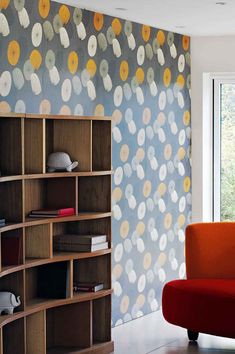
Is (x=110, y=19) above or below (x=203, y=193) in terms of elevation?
above

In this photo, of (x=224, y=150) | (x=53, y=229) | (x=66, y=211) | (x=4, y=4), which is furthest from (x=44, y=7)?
(x=224, y=150)

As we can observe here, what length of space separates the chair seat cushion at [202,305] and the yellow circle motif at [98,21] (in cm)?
197

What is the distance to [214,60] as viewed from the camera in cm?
801

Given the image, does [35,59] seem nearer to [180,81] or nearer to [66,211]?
[66,211]

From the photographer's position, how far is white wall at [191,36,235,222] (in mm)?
7973

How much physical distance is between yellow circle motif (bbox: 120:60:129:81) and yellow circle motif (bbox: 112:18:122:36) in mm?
243

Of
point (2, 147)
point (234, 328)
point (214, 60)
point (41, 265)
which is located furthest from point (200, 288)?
point (214, 60)

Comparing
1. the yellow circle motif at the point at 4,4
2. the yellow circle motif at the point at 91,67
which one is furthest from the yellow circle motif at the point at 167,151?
the yellow circle motif at the point at 4,4

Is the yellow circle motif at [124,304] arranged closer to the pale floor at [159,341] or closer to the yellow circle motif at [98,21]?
the pale floor at [159,341]

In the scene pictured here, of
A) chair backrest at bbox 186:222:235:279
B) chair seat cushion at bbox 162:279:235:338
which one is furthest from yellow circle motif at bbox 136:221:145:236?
chair seat cushion at bbox 162:279:235:338

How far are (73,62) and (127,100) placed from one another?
824 mm

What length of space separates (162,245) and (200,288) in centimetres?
149

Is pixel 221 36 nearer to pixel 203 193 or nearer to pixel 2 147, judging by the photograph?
pixel 203 193

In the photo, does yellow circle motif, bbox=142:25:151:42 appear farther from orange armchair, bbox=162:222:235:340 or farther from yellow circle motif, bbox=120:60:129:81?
orange armchair, bbox=162:222:235:340
